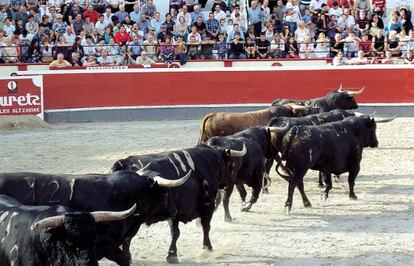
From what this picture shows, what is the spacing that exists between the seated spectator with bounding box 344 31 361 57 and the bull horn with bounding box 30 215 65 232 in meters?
17.7

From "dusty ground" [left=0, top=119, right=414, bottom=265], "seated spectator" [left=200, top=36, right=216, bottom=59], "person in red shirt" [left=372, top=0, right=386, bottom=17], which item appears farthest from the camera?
"person in red shirt" [left=372, top=0, right=386, bottom=17]

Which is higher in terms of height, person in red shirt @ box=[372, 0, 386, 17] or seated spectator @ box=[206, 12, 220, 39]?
person in red shirt @ box=[372, 0, 386, 17]

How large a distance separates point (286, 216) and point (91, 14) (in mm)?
13519

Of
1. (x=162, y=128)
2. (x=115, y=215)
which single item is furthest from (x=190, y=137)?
(x=115, y=215)

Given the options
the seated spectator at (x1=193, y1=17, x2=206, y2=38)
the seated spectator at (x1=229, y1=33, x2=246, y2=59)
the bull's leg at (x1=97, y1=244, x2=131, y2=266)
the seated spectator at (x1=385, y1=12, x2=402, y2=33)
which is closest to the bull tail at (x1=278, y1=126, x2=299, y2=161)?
the bull's leg at (x1=97, y1=244, x2=131, y2=266)

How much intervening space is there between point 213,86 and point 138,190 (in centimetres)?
1385

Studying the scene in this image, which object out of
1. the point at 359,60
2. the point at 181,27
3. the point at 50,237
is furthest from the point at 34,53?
the point at 50,237

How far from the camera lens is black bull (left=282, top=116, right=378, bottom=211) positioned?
11.9 metres

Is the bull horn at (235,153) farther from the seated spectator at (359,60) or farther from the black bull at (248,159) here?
the seated spectator at (359,60)

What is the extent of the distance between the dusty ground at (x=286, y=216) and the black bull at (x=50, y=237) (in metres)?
2.68

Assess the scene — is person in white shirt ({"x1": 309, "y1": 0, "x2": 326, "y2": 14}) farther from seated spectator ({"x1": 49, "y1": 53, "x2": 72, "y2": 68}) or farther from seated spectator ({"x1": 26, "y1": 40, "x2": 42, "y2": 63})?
seated spectator ({"x1": 26, "y1": 40, "x2": 42, "y2": 63})

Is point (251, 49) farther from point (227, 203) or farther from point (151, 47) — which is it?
point (227, 203)

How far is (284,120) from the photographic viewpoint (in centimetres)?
1249

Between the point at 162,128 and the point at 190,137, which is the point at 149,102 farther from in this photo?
the point at 190,137
